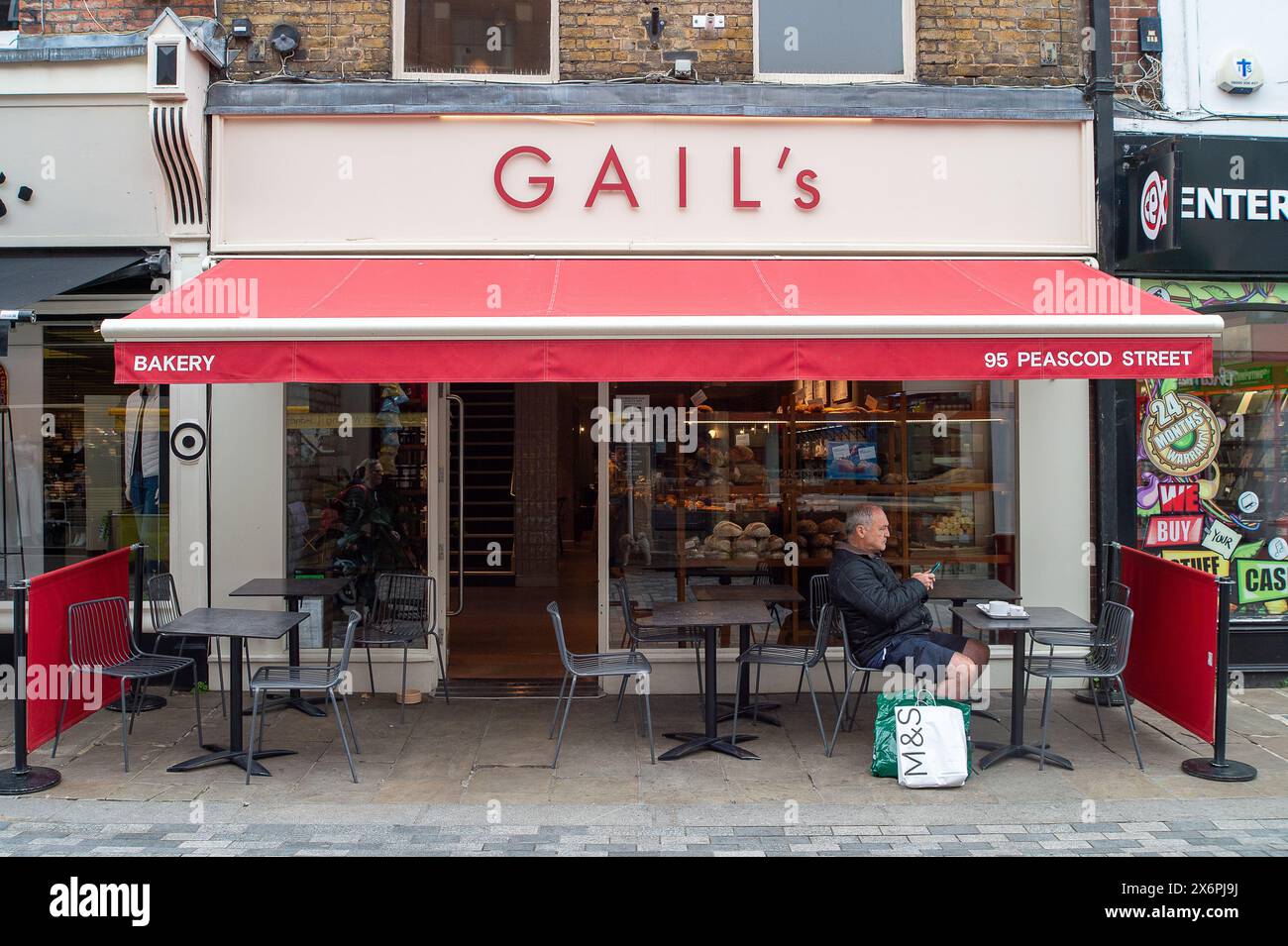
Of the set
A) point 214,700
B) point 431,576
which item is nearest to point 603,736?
point 431,576

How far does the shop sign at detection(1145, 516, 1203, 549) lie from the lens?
8.23m

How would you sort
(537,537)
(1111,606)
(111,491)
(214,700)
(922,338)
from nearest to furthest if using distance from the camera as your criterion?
(922,338) → (1111,606) → (214,700) → (111,491) → (537,537)

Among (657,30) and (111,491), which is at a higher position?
(657,30)

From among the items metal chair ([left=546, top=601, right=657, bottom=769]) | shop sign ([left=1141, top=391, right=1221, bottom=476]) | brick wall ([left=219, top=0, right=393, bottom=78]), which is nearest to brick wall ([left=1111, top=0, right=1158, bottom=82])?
shop sign ([left=1141, top=391, right=1221, bottom=476])

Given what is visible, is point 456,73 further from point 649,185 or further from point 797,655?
point 797,655

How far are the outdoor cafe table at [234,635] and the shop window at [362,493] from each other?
159 cm

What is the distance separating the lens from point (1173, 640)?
671 cm

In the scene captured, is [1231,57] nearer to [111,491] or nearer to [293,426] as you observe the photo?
[293,426]

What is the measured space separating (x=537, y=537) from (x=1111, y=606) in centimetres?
800

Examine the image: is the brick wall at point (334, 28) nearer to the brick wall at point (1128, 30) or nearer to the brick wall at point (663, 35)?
the brick wall at point (663, 35)

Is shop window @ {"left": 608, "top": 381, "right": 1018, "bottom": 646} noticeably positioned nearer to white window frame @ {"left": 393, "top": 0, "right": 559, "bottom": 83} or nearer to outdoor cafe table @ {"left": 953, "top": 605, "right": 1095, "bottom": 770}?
outdoor cafe table @ {"left": 953, "top": 605, "right": 1095, "bottom": 770}

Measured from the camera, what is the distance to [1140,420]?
816 centimetres

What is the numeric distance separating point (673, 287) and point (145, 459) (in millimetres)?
4456

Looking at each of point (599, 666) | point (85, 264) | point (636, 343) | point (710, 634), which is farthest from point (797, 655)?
point (85, 264)
